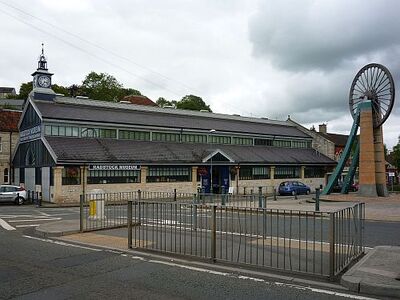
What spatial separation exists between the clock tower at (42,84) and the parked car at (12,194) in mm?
11449

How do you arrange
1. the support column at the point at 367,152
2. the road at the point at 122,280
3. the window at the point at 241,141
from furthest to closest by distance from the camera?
the window at the point at 241,141 → the support column at the point at 367,152 → the road at the point at 122,280

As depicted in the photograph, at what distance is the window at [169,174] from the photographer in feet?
126

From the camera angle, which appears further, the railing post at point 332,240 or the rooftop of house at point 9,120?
the rooftop of house at point 9,120

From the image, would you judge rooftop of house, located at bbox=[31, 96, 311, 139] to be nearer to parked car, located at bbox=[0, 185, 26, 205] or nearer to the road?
parked car, located at bbox=[0, 185, 26, 205]

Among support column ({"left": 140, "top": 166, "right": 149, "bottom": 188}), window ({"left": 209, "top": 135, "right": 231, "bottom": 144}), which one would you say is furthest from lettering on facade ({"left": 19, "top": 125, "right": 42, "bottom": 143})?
window ({"left": 209, "top": 135, "right": 231, "bottom": 144})

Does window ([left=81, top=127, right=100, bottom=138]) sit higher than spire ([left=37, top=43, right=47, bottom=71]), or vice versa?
spire ([left=37, top=43, right=47, bottom=71])

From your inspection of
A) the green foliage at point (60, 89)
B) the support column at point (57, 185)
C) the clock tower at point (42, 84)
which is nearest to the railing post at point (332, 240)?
the support column at point (57, 185)

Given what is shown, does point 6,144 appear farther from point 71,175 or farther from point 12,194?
point 71,175

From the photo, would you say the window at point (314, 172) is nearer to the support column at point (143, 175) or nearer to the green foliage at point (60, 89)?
the support column at point (143, 175)

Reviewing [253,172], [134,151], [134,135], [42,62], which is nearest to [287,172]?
[253,172]

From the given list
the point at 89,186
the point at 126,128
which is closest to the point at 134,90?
the point at 126,128

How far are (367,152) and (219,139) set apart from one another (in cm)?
1960

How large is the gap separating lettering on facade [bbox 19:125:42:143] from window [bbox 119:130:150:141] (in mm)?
7603

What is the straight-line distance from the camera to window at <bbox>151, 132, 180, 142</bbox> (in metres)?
42.9
